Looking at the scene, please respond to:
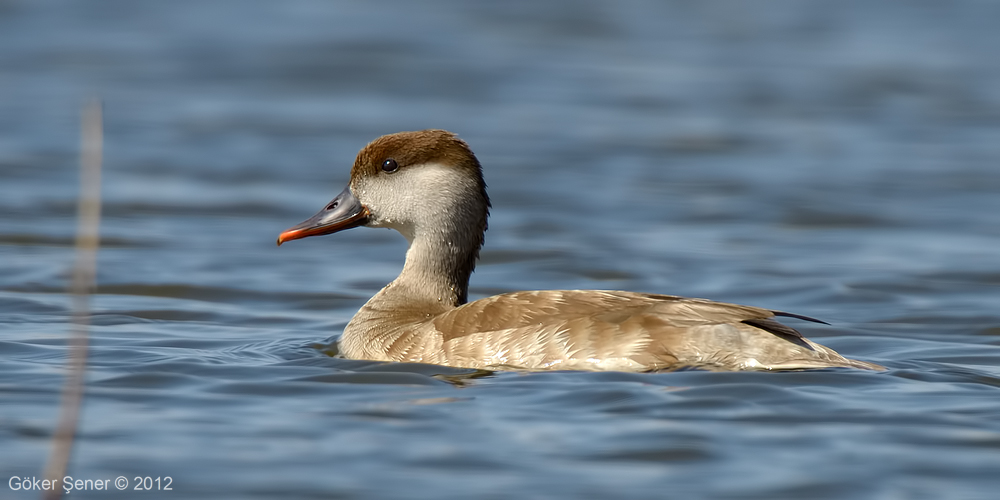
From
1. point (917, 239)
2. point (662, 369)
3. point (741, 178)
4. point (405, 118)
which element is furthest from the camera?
point (405, 118)

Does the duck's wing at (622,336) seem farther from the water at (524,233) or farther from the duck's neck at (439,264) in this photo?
the duck's neck at (439,264)

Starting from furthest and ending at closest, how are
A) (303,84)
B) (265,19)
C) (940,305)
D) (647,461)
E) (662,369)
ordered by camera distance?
(265,19) < (303,84) < (940,305) < (662,369) < (647,461)

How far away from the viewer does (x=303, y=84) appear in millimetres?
18922

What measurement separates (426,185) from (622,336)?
1.68 meters

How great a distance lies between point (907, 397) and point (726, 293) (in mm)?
3458

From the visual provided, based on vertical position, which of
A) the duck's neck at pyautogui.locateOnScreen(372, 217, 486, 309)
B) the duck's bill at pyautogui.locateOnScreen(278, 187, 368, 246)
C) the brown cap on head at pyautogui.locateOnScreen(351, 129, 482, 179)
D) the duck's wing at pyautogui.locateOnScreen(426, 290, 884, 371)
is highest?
the brown cap on head at pyautogui.locateOnScreen(351, 129, 482, 179)

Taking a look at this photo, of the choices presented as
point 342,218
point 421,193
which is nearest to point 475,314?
point 421,193

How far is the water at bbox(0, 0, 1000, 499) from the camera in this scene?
5.75 meters

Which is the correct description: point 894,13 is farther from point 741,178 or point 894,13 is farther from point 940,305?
point 940,305

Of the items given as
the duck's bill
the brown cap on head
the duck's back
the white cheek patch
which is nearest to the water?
the duck's back

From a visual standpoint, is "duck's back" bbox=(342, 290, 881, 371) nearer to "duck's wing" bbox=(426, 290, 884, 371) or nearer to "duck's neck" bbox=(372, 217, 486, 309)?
"duck's wing" bbox=(426, 290, 884, 371)

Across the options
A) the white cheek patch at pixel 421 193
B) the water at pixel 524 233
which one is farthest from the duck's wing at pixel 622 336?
the white cheek patch at pixel 421 193

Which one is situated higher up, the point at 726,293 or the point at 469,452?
the point at 726,293

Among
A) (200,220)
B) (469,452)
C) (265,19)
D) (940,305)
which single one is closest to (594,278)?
(940,305)
